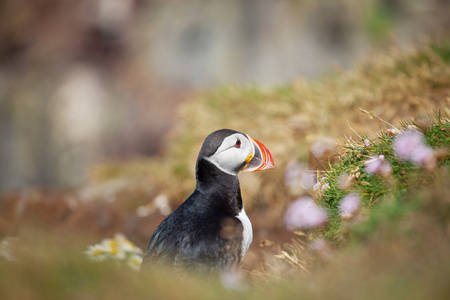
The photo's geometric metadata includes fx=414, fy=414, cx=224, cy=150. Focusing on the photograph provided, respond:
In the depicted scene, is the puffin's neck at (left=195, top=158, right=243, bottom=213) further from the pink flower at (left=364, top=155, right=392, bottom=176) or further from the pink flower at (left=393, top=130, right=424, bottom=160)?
the pink flower at (left=393, top=130, right=424, bottom=160)

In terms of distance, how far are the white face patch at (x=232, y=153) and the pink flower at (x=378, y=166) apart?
0.78m

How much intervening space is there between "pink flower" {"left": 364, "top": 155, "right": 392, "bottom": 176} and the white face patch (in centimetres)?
78

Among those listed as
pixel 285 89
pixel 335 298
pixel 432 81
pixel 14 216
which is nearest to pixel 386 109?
pixel 432 81

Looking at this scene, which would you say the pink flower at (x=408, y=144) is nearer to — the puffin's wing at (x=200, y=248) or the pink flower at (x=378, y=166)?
the pink flower at (x=378, y=166)

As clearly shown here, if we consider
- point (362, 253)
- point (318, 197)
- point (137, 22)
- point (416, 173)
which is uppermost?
point (137, 22)

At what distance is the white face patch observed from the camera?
2.72 meters

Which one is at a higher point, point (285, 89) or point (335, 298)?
point (285, 89)

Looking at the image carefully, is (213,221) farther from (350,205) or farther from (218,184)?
(350,205)

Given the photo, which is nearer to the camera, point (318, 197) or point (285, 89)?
point (318, 197)

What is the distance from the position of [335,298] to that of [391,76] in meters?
4.71

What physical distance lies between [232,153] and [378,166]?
0.91 meters

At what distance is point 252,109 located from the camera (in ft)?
21.2

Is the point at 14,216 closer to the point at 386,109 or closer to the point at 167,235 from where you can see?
the point at 167,235

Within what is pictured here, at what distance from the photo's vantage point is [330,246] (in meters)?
2.46
